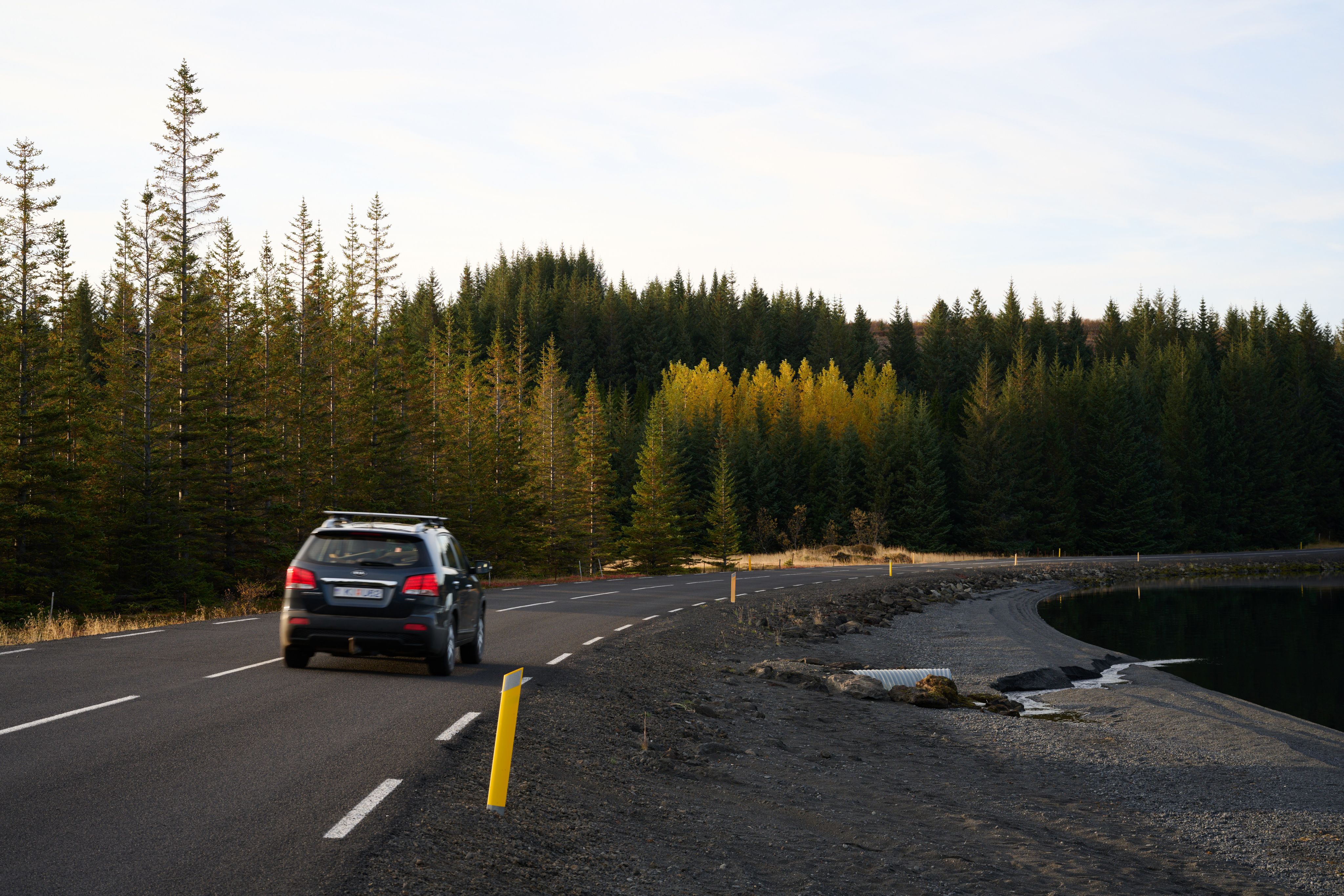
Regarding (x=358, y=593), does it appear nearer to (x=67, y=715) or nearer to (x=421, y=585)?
(x=421, y=585)

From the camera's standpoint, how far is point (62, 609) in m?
28.6

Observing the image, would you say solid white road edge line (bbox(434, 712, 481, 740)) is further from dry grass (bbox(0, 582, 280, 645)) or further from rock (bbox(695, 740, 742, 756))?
dry grass (bbox(0, 582, 280, 645))

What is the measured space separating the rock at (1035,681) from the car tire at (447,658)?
12.8 meters

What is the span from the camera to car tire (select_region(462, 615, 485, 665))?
13914mm

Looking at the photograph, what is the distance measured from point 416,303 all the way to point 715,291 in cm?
4939

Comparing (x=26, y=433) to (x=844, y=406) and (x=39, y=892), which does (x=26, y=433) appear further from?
(x=844, y=406)

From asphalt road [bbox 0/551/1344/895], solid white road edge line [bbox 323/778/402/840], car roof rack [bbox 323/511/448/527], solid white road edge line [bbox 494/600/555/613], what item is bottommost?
solid white road edge line [bbox 494/600/555/613]

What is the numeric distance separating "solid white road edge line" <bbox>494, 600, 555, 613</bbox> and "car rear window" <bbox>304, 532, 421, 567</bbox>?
11861 millimetres

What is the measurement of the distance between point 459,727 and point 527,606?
16.6 meters

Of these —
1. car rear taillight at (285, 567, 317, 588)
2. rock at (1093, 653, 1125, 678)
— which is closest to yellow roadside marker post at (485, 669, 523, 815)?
car rear taillight at (285, 567, 317, 588)

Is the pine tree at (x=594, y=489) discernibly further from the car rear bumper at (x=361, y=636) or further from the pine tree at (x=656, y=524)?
the car rear bumper at (x=361, y=636)

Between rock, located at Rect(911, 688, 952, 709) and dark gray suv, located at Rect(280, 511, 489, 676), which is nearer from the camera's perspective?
dark gray suv, located at Rect(280, 511, 489, 676)

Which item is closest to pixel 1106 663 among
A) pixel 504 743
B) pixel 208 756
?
pixel 504 743

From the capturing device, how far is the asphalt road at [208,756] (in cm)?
543
